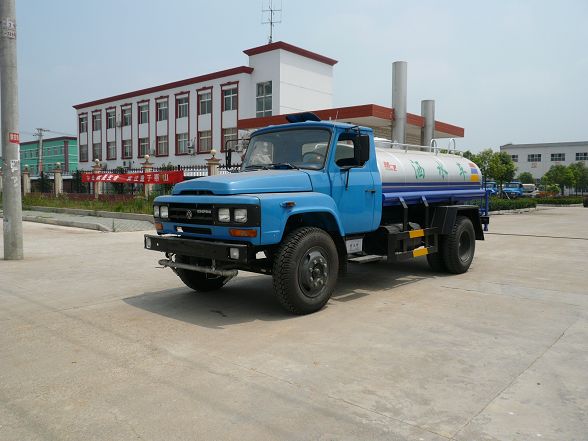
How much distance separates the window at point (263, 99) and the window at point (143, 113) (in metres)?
14.6

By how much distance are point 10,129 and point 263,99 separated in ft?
90.9

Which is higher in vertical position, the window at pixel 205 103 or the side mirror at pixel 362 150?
the window at pixel 205 103

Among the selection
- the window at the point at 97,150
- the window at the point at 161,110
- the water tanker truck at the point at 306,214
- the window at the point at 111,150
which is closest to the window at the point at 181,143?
the window at the point at 161,110

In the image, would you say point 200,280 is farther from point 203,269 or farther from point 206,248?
point 206,248

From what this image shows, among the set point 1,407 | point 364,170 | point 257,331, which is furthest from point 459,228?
point 1,407

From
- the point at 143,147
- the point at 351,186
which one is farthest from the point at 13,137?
the point at 143,147

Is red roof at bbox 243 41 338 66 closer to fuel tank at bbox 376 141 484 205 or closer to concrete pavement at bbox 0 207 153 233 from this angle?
concrete pavement at bbox 0 207 153 233

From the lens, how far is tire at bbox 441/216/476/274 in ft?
28.1

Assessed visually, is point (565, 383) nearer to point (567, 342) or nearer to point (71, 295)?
point (567, 342)

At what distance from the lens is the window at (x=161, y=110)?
145 feet

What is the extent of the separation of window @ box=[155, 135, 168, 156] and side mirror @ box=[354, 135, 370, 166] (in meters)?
40.2

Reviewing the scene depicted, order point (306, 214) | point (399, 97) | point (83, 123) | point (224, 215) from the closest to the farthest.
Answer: point (224, 215) < point (306, 214) < point (399, 97) < point (83, 123)

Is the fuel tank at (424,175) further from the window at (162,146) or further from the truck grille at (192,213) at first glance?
the window at (162,146)

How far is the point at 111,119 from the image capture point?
50875 millimetres
